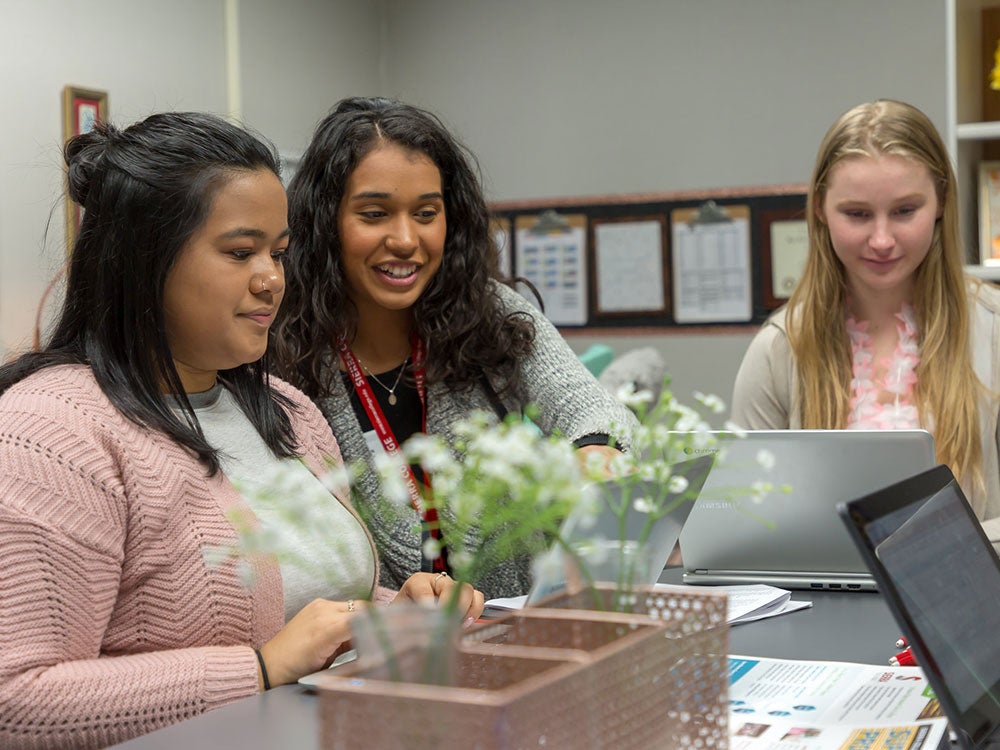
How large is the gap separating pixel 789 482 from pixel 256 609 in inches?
35.3

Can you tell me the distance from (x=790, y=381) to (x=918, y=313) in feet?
0.98

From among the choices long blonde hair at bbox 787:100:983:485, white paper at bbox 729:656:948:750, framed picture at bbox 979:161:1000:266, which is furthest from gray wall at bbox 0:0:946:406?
white paper at bbox 729:656:948:750

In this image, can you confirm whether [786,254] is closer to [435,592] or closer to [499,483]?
[435,592]

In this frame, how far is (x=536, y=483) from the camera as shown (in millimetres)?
915

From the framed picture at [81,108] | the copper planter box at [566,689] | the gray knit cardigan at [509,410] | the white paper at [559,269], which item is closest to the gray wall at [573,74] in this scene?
the framed picture at [81,108]

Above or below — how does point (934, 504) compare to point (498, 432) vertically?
below

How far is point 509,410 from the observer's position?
2383 millimetres

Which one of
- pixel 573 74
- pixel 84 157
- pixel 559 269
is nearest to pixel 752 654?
pixel 84 157

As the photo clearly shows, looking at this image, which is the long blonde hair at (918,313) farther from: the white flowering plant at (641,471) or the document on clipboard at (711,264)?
the document on clipboard at (711,264)

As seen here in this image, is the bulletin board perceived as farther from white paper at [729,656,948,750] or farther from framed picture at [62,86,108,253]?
white paper at [729,656,948,750]

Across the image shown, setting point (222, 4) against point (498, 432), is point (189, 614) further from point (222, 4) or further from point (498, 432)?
point (222, 4)

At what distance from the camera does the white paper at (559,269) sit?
16.1ft

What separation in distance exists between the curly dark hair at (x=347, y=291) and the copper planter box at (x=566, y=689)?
125cm

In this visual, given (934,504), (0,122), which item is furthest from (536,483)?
(0,122)
